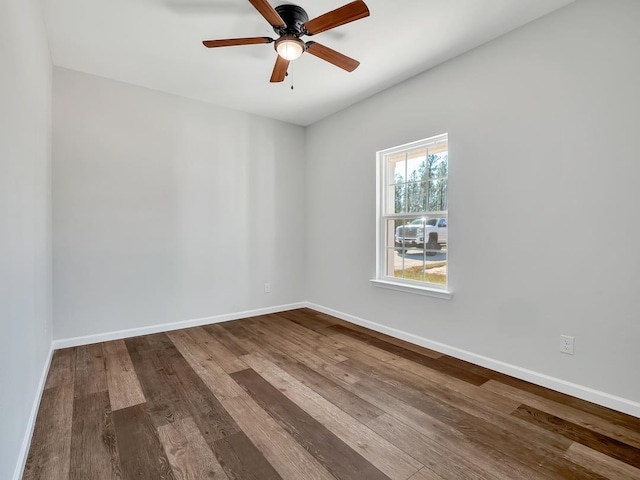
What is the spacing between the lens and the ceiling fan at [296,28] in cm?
193

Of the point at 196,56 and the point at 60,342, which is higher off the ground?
the point at 196,56

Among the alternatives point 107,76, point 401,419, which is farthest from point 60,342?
point 401,419

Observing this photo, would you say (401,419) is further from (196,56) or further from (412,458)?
(196,56)

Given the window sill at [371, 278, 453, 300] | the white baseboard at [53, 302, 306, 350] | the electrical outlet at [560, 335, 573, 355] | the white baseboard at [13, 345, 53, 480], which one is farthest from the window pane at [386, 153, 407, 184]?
the white baseboard at [13, 345, 53, 480]

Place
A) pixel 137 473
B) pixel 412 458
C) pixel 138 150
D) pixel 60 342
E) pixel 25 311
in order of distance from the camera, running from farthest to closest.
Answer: pixel 138 150, pixel 60 342, pixel 25 311, pixel 412 458, pixel 137 473

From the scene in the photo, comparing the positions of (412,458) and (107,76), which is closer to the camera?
(412,458)

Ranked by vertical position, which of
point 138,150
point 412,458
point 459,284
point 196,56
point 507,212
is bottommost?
point 412,458

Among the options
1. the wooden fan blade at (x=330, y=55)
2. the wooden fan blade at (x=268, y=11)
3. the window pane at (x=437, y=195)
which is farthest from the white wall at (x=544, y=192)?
the wooden fan blade at (x=268, y=11)

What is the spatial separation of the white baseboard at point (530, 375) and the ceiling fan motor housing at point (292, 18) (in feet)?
9.42

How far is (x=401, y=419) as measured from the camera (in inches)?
77.6

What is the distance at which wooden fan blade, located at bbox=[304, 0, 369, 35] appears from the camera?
1.86 metres

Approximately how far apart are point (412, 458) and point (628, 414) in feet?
4.93

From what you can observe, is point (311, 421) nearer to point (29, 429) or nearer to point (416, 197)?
point (29, 429)

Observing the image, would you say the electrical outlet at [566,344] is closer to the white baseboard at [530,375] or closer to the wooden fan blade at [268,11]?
the white baseboard at [530,375]
